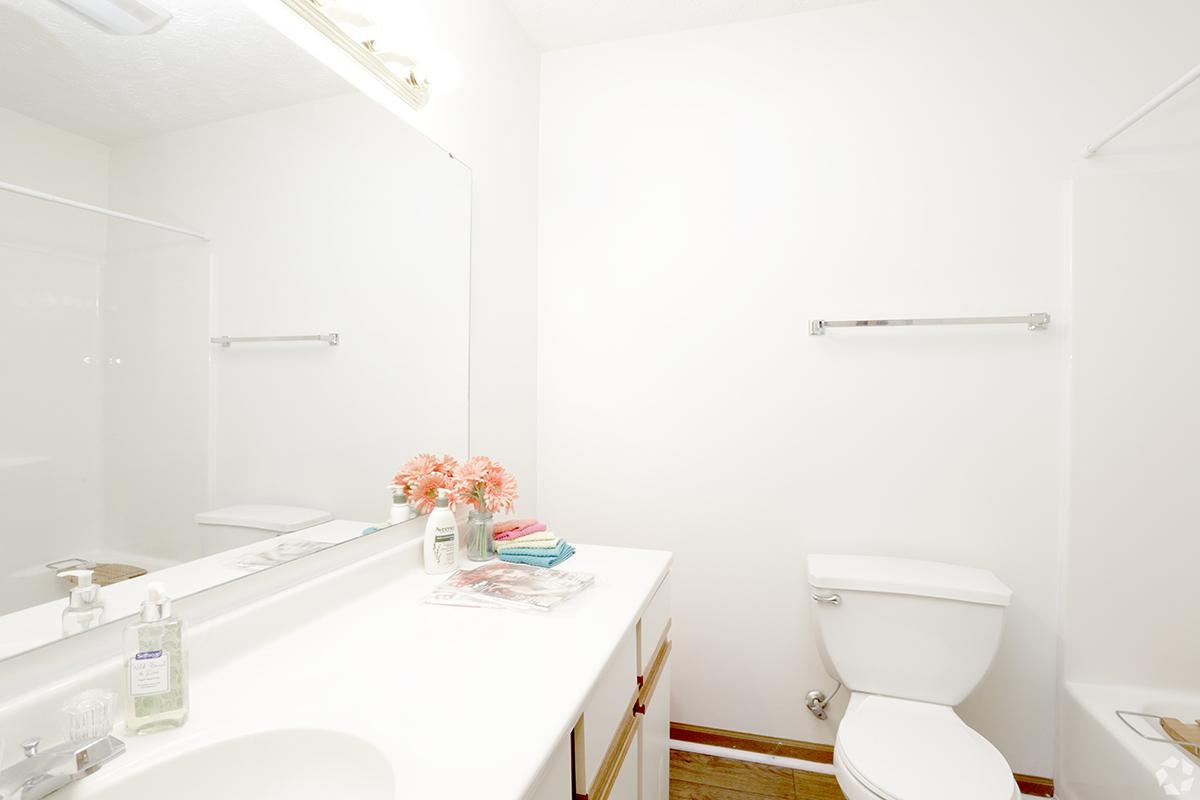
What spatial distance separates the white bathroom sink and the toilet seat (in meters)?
1.07

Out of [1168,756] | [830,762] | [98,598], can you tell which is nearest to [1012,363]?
[1168,756]

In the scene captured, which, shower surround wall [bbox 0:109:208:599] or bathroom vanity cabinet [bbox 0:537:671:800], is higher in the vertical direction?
shower surround wall [bbox 0:109:208:599]

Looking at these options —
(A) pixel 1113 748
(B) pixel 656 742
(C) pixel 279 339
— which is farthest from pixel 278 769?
(A) pixel 1113 748

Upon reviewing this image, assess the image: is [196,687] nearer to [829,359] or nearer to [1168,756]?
[829,359]

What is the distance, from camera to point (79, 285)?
69cm

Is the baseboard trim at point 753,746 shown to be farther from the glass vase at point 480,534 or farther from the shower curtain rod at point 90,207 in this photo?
the shower curtain rod at point 90,207

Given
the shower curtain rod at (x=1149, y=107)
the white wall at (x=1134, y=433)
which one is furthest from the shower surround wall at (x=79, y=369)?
the white wall at (x=1134, y=433)

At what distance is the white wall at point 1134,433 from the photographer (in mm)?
1549

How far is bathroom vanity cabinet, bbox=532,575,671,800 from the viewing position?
2.69 feet

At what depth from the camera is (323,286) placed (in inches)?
44.2

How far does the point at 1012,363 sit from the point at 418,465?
1.71 meters

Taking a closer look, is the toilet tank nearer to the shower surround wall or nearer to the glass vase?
the glass vase

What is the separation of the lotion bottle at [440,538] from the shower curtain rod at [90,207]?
706mm

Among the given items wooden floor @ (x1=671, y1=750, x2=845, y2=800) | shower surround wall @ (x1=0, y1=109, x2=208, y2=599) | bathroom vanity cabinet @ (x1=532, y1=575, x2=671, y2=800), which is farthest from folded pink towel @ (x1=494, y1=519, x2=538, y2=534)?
wooden floor @ (x1=671, y1=750, x2=845, y2=800)
